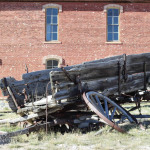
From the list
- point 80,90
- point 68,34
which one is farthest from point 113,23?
point 80,90

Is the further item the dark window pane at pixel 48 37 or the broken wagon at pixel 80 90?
the dark window pane at pixel 48 37

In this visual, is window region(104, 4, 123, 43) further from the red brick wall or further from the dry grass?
the dry grass

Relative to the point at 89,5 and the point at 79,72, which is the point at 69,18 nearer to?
the point at 89,5

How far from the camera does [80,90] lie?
16.1ft

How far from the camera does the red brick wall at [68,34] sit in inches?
548

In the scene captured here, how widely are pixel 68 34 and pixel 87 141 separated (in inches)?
412

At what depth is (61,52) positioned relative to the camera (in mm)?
13984

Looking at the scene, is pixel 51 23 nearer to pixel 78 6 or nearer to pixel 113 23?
pixel 78 6

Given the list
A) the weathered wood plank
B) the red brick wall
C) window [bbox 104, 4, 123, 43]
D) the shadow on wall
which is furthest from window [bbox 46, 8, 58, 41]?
the weathered wood plank

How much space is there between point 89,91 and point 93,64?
61 cm

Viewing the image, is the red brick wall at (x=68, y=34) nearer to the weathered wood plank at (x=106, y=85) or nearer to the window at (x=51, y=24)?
the window at (x=51, y=24)

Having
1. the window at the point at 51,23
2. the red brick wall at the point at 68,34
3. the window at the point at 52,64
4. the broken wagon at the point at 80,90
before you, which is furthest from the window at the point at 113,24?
the broken wagon at the point at 80,90

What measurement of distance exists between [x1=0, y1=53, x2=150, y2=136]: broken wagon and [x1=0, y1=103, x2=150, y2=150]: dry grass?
1.02 feet

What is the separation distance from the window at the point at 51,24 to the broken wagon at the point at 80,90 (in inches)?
354
